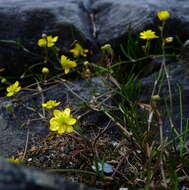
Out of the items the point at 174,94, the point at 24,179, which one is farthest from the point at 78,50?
the point at 24,179

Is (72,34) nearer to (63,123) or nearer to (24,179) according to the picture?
(63,123)

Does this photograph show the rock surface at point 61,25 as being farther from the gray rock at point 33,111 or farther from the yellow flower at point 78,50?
the gray rock at point 33,111

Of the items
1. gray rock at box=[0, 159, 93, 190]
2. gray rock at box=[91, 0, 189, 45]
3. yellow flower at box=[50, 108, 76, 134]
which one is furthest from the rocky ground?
gray rock at box=[0, 159, 93, 190]

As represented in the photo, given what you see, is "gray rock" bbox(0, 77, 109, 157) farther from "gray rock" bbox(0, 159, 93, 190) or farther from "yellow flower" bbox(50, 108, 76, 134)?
"gray rock" bbox(0, 159, 93, 190)

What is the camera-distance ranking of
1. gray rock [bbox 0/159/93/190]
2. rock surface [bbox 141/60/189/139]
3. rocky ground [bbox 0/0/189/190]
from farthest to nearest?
rocky ground [bbox 0/0/189/190], rock surface [bbox 141/60/189/139], gray rock [bbox 0/159/93/190]

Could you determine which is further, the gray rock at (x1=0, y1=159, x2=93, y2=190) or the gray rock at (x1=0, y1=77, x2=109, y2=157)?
the gray rock at (x1=0, y1=77, x2=109, y2=157)
